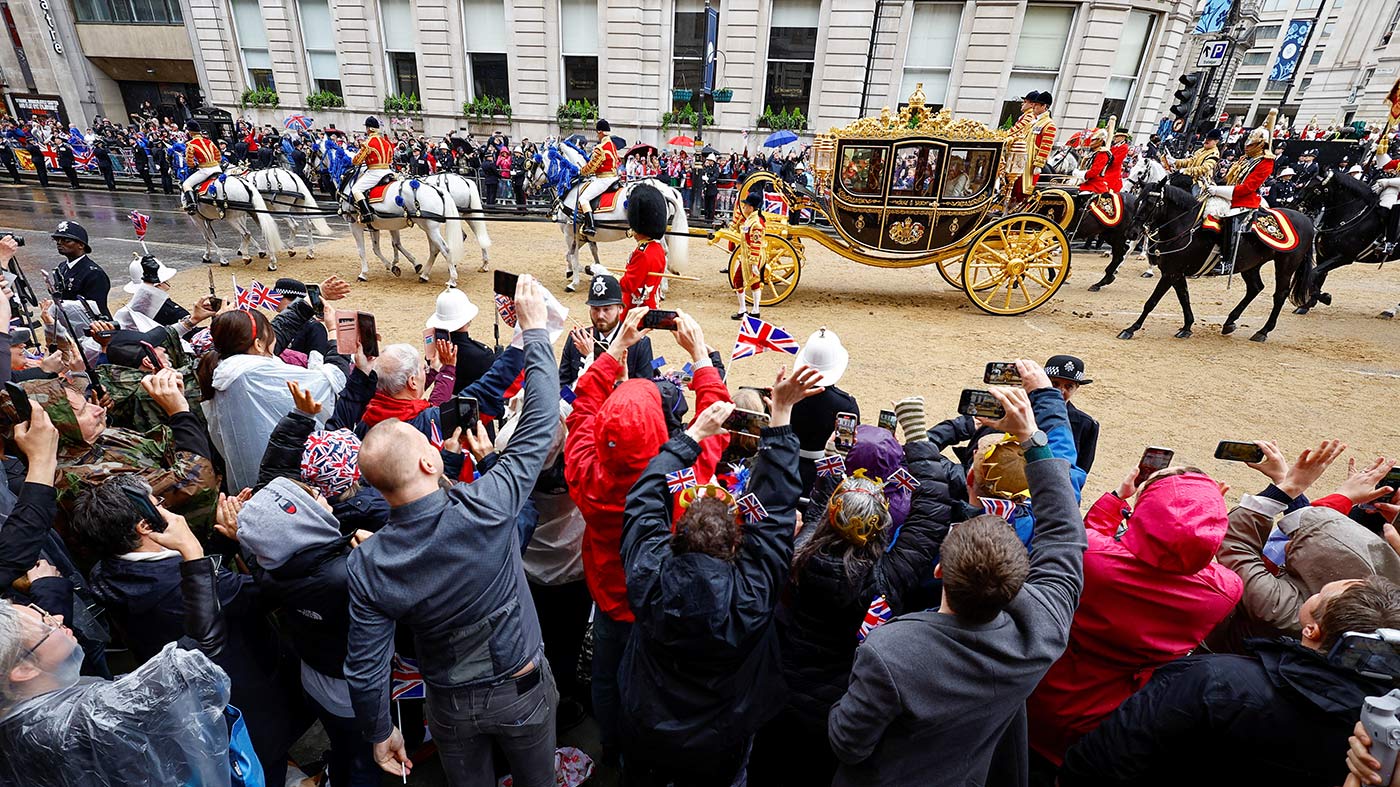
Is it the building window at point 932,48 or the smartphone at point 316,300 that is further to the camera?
the building window at point 932,48

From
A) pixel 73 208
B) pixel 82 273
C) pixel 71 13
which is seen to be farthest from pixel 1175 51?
pixel 71 13

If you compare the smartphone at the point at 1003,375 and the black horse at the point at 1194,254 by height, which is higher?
the smartphone at the point at 1003,375

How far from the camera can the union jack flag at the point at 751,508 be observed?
189 cm

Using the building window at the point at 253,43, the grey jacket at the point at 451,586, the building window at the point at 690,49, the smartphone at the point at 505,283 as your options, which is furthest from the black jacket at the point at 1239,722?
the building window at the point at 253,43

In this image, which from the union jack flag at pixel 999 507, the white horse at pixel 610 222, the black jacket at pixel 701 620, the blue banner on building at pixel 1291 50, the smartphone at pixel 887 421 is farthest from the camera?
the blue banner on building at pixel 1291 50

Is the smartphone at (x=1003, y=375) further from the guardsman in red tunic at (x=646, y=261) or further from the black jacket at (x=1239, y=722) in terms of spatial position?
the guardsman in red tunic at (x=646, y=261)

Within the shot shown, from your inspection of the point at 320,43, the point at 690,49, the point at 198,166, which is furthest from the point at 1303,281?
the point at 320,43

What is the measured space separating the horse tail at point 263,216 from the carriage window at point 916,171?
1035cm

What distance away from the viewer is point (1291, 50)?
124ft

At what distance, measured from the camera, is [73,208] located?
15.4m

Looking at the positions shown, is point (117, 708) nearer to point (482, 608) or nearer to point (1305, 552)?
point (482, 608)

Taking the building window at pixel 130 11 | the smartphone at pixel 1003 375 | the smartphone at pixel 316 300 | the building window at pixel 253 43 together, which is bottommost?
the smartphone at pixel 316 300

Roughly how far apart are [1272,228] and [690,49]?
19163 millimetres

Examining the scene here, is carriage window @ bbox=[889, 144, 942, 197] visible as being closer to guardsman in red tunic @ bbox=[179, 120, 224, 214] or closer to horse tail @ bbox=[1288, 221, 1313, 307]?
horse tail @ bbox=[1288, 221, 1313, 307]
